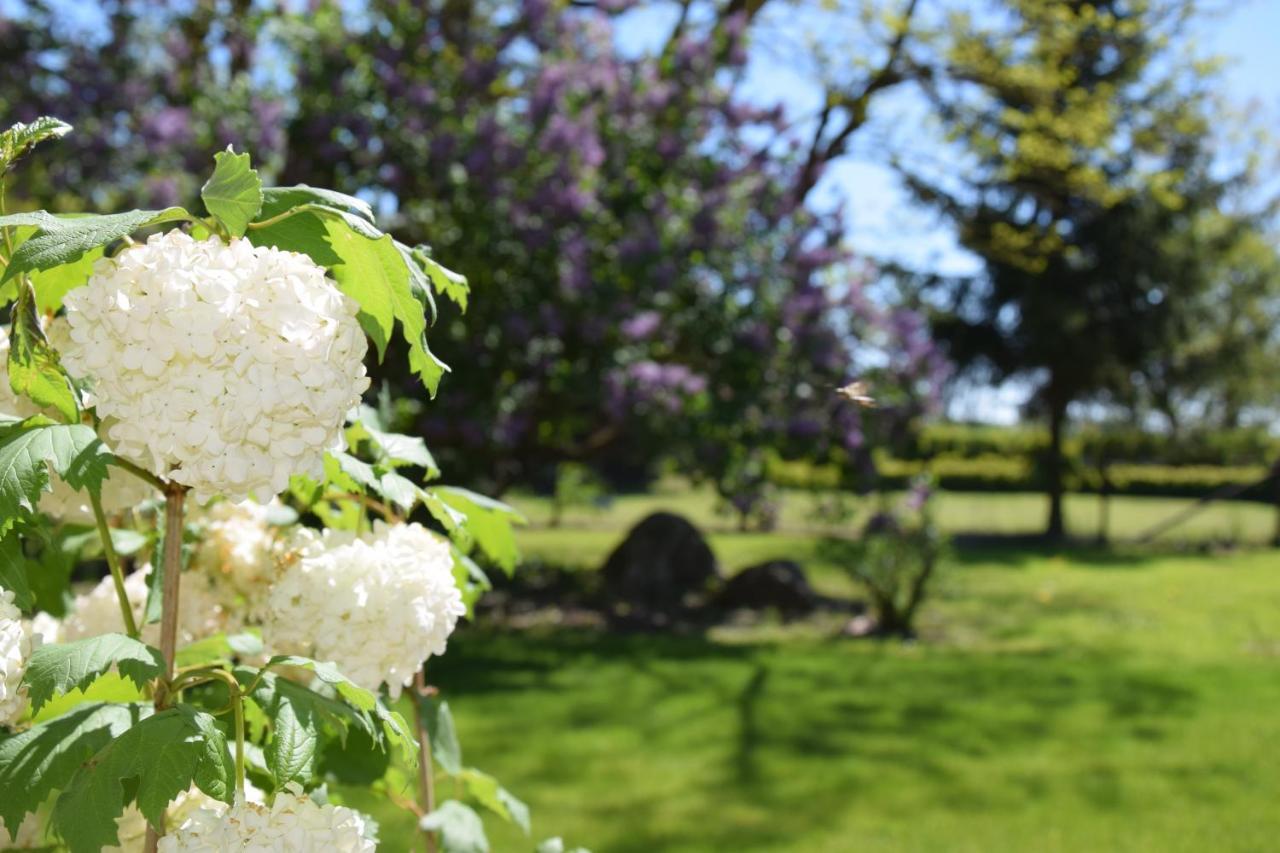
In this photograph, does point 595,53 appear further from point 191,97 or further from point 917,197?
point 917,197

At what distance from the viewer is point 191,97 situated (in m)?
10.0

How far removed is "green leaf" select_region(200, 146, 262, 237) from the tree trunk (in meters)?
21.5

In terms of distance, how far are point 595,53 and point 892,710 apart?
222 inches

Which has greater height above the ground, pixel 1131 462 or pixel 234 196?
pixel 234 196

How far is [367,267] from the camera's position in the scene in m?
1.41

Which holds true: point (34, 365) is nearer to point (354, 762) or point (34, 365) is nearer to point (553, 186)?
point (354, 762)

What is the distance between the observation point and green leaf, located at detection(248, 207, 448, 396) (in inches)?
55.1

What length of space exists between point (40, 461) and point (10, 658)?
0.23 meters

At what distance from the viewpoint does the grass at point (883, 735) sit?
5.15 meters

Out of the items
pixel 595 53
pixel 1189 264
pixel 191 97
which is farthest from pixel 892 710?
pixel 1189 264

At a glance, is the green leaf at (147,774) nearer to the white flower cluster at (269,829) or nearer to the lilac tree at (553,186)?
the white flower cluster at (269,829)

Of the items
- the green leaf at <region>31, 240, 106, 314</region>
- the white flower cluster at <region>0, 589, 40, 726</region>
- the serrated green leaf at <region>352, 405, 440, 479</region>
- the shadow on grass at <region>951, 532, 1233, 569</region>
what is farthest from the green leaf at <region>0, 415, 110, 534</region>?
the shadow on grass at <region>951, 532, 1233, 569</region>

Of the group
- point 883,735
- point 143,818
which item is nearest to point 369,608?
point 143,818

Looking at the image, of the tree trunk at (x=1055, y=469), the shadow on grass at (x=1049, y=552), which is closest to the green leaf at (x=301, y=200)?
the shadow on grass at (x=1049, y=552)
